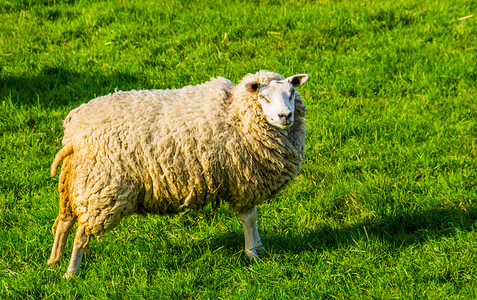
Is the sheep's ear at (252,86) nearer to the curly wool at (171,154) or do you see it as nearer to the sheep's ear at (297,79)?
the curly wool at (171,154)

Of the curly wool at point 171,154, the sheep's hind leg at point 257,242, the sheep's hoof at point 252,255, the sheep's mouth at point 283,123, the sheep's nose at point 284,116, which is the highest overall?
the sheep's nose at point 284,116

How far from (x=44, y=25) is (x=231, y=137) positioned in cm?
487

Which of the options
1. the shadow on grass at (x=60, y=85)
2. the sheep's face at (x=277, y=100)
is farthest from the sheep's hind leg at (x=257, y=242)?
the shadow on grass at (x=60, y=85)

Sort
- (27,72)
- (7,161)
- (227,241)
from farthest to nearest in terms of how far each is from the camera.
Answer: (27,72) → (7,161) → (227,241)

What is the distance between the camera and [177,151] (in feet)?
12.0

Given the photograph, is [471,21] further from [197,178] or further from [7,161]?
[7,161]

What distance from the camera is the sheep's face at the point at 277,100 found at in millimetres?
3502

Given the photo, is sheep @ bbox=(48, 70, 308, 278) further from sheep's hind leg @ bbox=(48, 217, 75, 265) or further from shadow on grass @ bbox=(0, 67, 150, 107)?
shadow on grass @ bbox=(0, 67, 150, 107)

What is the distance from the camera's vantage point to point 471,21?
702 centimetres

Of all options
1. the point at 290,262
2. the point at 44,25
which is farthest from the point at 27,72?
the point at 290,262

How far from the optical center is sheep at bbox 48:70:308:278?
362cm

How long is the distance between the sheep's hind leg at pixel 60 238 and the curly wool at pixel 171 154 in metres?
0.08

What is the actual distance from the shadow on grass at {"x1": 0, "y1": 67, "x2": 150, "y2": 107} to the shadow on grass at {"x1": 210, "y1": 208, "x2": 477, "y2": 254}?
2755 mm

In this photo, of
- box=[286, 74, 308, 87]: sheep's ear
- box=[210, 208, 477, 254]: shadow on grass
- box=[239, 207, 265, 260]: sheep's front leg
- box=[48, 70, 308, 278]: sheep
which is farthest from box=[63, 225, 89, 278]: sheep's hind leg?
box=[286, 74, 308, 87]: sheep's ear
